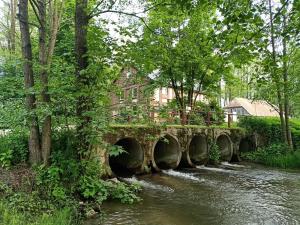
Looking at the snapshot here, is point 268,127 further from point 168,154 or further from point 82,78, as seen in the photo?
point 82,78

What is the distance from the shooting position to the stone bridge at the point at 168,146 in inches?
494

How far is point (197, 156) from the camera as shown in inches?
654

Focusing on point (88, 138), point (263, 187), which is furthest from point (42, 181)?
point (263, 187)

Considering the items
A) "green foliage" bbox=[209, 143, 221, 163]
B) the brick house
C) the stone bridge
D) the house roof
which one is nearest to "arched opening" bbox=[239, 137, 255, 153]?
the stone bridge

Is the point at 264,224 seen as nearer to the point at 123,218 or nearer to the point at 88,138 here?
the point at 123,218

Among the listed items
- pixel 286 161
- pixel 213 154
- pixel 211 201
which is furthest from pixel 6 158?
pixel 286 161

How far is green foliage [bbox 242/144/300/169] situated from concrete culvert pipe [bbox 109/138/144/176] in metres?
8.11

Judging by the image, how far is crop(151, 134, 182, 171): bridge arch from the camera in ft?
47.4

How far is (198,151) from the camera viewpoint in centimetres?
1686

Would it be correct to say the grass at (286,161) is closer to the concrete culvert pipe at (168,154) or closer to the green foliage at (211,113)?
the green foliage at (211,113)

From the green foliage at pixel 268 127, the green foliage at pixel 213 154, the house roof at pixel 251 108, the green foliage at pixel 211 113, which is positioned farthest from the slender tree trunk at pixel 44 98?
the house roof at pixel 251 108

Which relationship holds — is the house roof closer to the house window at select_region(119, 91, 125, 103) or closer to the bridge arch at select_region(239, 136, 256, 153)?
the bridge arch at select_region(239, 136, 256, 153)

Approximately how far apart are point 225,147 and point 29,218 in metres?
15.1

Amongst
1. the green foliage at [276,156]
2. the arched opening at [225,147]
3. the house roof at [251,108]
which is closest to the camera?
the green foliage at [276,156]
